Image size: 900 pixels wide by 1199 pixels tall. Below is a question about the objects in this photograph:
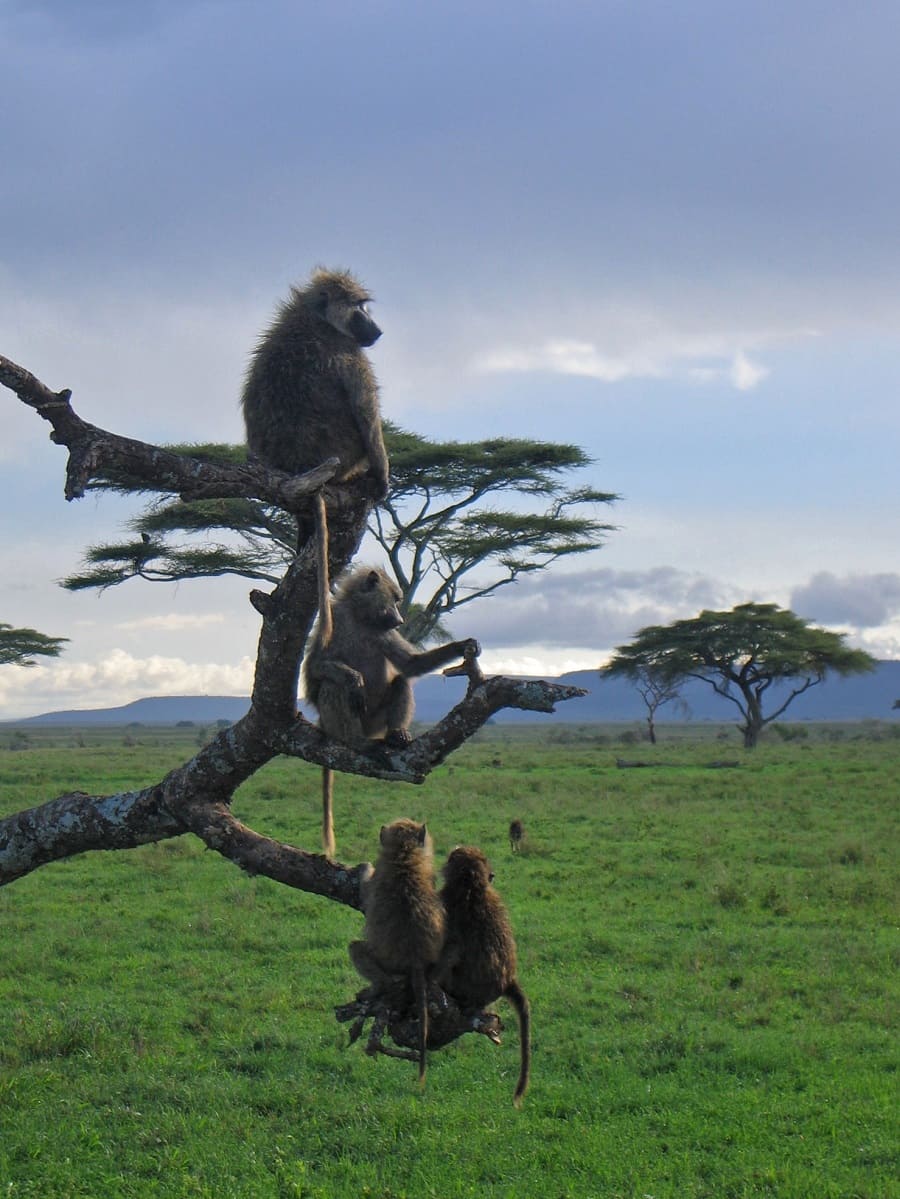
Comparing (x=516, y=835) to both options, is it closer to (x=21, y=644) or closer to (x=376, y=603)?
(x=376, y=603)

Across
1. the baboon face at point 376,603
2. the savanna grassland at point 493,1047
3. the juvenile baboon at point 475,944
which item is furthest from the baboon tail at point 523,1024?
the savanna grassland at point 493,1047

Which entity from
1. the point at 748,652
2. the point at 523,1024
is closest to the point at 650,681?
the point at 748,652

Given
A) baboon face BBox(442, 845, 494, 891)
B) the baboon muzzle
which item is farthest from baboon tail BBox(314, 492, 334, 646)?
the baboon muzzle

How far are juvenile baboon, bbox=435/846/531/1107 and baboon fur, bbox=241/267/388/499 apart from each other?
1.51m

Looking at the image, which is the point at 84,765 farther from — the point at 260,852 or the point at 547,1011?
the point at 260,852

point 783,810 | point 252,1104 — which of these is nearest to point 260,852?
point 252,1104

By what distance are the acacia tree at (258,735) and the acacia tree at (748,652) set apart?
33742 millimetres

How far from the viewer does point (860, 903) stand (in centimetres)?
1155

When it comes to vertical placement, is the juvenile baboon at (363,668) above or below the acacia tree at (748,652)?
below

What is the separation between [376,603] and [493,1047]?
3.78 meters

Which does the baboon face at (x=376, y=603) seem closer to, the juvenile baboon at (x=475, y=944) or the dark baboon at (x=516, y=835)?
the juvenile baboon at (x=475, y=944)

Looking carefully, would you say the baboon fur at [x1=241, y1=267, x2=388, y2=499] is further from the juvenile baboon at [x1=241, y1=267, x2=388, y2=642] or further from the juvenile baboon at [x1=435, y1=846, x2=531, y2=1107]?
the juvenile baboon at [x1=435, y1=846, x2=531, y2=1107]

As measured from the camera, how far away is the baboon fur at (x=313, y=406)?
4926 millimetres

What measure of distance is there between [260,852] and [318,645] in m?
0.93
